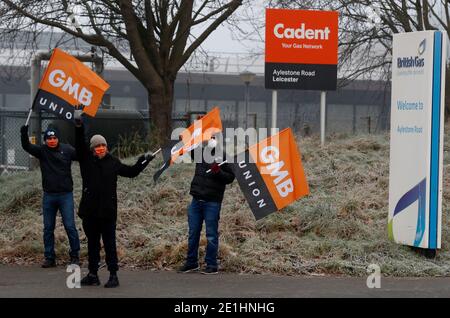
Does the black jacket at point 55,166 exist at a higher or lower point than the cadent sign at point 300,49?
lower

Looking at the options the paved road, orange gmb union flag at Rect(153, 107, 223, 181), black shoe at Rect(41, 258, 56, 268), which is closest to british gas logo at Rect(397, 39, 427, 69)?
orange gmb union flag at Rect(153, 107, 223, 181)

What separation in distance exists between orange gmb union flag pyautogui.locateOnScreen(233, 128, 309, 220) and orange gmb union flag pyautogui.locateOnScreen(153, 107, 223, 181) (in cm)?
75

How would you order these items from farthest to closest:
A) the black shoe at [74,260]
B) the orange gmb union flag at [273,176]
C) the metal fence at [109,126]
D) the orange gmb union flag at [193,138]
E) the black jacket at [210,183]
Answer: the metal fence at [109,126], the orange gmb union flag at [273,176], the black shoe at [74,260], the orange gmb union flag at [193,138], the black jacket at [210,183]

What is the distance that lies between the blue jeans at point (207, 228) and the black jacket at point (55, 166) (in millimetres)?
1662

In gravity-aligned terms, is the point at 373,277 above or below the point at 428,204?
below

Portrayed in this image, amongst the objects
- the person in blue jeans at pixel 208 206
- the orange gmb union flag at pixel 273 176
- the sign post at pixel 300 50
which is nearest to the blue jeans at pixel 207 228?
the person in blue jeans at pixel 208 206

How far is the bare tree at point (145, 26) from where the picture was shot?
16.5 meters

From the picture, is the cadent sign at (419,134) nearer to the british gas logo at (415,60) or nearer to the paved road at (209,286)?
the british gas logo at (415,60)

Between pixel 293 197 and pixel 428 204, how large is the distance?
68.6 inches

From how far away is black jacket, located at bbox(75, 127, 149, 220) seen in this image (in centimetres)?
905
